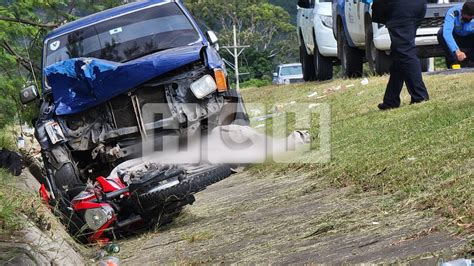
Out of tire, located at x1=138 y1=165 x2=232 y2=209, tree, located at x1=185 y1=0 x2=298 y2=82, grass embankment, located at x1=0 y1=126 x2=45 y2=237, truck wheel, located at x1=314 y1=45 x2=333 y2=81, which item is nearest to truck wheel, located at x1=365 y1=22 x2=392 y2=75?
truck wheel, located at x1=314 y1=45 x2=333 y2=81

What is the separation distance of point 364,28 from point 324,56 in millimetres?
4021

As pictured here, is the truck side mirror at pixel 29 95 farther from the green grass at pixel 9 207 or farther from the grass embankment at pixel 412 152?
the grass embankment at pixel 412 152

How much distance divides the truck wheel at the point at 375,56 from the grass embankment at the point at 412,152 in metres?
2.52

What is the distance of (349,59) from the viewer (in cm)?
1781

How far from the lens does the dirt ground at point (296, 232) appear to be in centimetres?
506

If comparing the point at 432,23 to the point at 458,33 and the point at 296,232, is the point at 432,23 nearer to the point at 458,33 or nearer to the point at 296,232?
the point at 458,33

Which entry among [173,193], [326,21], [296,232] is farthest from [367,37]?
[296,232]

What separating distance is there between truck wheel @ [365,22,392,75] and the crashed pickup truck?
6.54 meters

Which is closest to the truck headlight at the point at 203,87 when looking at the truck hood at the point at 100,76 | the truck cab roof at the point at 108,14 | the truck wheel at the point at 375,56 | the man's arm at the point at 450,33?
the truck hood at the point at 100,76

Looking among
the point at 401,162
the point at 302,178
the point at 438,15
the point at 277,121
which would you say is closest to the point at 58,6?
the point at 277,121

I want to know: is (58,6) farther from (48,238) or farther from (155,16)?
(48,238)

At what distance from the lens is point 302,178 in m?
8.71

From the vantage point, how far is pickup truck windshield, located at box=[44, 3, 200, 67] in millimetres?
9367

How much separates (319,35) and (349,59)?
5.97ft
